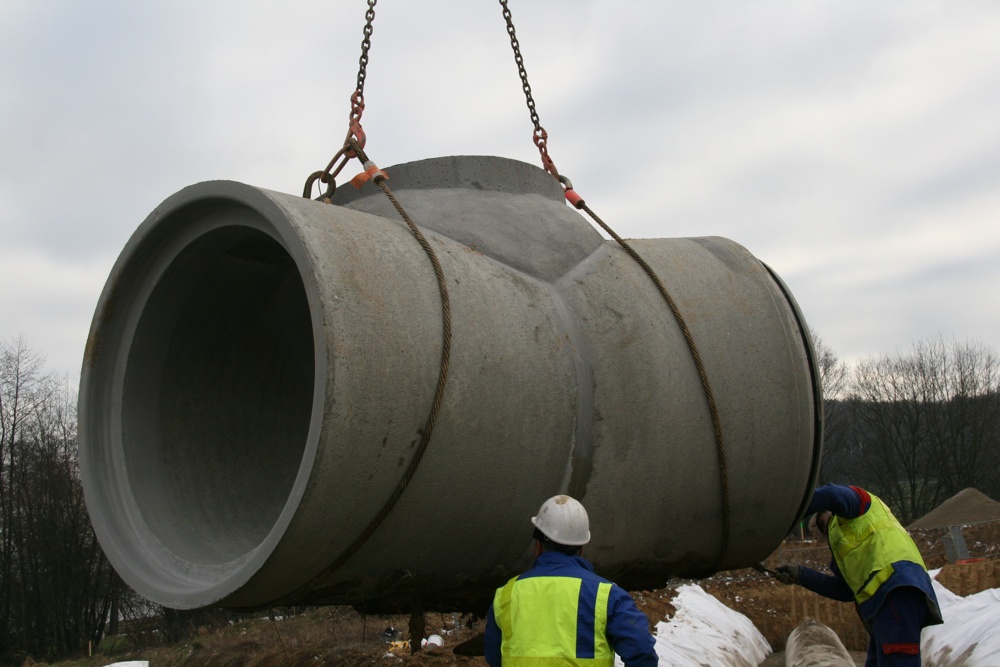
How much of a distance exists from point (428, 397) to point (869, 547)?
257 cm

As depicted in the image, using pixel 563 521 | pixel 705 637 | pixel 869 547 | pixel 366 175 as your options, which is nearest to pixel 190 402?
pixel 366 175

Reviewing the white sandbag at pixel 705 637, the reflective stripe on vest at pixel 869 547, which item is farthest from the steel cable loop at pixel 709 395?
the white sandbag at pixel 705 637

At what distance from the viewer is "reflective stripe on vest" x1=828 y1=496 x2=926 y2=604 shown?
3885 mm

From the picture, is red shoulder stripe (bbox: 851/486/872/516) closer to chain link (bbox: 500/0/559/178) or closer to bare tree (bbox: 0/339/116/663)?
chain link (bbox: 500/0/559/178)

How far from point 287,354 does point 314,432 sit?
5.18 ft

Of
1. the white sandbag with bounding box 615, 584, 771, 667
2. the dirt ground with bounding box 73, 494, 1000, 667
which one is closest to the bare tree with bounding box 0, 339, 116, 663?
the dirt ground with bounding box 73, 494, 1000, 667

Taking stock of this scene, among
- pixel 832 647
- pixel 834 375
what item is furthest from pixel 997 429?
pixel 832 647

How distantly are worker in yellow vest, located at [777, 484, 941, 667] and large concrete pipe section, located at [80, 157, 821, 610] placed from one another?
0.96m

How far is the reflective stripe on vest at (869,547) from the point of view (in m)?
3.88

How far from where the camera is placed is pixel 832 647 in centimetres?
854

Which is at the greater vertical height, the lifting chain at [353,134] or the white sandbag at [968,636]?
the lifting chain at [353,134]

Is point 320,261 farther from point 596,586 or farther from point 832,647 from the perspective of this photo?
point 832,647

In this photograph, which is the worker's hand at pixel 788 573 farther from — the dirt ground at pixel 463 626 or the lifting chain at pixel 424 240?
the lifting chain at pixel 424 240

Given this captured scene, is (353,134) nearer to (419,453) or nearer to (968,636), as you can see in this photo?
(419,453)
